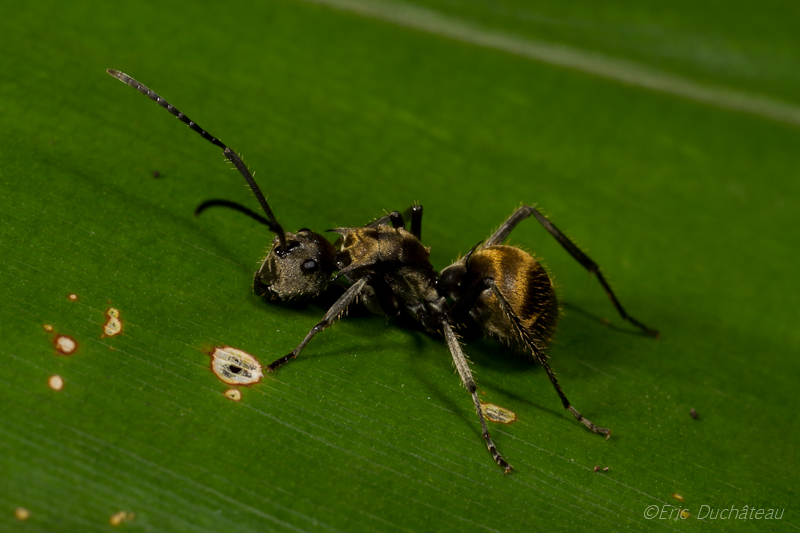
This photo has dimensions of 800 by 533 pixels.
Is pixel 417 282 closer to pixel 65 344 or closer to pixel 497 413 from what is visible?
pixel 497 413

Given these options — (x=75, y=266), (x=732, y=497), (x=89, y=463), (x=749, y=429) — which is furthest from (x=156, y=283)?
(x=749, y=429)

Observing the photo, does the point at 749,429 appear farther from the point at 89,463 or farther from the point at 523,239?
the point at 89,463

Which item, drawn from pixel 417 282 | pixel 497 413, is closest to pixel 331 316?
pixel 417 282

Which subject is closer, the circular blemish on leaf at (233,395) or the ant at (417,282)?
the circular blemish on leaf at (233,395)

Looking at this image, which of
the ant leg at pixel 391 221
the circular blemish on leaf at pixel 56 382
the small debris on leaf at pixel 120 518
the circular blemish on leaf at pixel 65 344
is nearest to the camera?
the small debris on leaf at pixel 120 518

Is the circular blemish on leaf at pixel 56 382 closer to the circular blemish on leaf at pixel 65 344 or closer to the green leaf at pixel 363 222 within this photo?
the green leaf at pixel 363 222

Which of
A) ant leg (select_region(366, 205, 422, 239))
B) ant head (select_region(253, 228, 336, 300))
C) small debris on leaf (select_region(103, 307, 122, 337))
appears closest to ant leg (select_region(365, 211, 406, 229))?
ant leg (select_region(366, 205, 422, 239))

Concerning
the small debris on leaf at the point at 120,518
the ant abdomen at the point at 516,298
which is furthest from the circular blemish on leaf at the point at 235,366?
the ant abdomen at the point at 516,298
